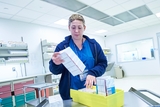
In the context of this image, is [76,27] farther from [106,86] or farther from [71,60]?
[106,86]

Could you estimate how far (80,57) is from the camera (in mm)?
1050

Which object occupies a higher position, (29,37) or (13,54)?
(29,37)

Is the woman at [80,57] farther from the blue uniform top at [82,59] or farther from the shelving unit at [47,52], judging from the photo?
the shelving unit at [47,52]

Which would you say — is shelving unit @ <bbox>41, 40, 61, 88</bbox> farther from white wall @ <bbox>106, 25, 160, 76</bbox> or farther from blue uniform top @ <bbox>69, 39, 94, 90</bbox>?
white wall @ <bbox>106, 25, 160, 76</bbox>

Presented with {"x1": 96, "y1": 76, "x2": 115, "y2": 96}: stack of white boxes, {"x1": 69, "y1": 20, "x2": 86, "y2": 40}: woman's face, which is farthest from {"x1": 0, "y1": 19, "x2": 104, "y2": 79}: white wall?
{"x1": 96, "y1": 76, "x2": 115, "y2": 96}: stack of white boxes

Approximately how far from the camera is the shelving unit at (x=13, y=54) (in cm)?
385

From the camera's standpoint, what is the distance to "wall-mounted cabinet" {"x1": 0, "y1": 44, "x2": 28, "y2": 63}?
3.85m

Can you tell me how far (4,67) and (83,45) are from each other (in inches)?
148

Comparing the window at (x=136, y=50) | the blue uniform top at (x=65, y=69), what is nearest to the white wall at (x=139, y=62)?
the window at (x=136, y=50)

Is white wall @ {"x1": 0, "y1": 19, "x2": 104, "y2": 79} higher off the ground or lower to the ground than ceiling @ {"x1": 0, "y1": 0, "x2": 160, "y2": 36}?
lower

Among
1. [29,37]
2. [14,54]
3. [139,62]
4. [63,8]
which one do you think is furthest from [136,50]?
[14,54]

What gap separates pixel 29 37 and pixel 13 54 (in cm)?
95

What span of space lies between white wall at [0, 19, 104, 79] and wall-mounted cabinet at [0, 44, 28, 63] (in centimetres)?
28

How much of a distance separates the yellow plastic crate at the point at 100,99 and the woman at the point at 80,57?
14 centimetres
